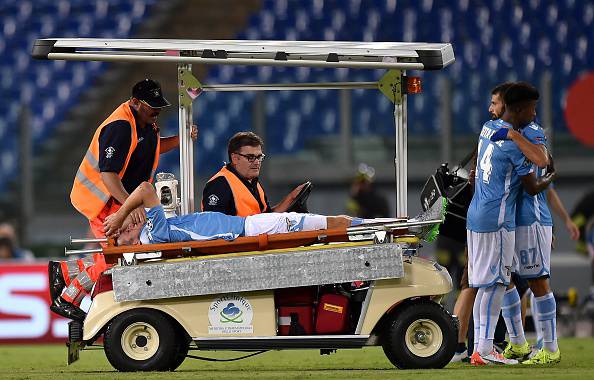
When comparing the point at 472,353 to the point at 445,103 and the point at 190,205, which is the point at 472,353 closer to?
the point at 190,205

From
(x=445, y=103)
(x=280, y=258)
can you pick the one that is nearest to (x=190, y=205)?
(x=280, y=258)

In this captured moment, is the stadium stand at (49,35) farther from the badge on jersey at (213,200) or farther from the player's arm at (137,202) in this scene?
the player's arm at (137,202)

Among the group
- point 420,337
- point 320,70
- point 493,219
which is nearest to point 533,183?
point 493,219

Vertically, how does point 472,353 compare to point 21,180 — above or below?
below

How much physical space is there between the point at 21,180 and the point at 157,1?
532 cm

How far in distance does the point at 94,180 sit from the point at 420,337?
2.20 meters

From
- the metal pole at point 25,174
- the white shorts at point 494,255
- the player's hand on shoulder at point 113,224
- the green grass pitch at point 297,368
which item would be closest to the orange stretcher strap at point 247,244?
Result: the player's hand on shoulder at point 113,224

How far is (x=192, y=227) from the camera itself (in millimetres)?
7105

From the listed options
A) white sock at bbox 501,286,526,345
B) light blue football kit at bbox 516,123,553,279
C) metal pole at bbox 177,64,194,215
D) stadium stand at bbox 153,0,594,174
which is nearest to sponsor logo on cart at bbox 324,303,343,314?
metal pole at bbox 177,64,194,215

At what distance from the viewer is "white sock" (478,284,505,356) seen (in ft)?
24.6

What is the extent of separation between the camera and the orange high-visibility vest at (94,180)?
7738 millimetres

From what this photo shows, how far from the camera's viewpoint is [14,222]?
1412 centimetres

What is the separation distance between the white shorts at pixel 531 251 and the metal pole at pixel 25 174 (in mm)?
7592

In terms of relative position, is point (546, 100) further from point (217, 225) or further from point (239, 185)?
point (217, 225)
